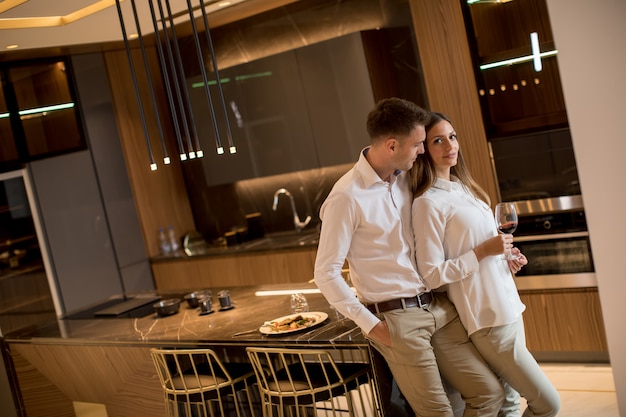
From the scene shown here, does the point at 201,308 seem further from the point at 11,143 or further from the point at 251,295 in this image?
the point at 11,143

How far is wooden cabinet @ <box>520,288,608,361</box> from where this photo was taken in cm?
479

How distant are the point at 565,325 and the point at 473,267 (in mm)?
2072

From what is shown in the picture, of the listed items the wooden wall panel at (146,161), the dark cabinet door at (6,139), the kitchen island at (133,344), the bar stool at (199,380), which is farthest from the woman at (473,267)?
the wooden wall panel at (146,161)

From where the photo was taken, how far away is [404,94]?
596 centimetres

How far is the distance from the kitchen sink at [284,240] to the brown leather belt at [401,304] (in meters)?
2.85

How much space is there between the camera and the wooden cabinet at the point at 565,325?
479 centimetres

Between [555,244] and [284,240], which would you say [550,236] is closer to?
[555,244]

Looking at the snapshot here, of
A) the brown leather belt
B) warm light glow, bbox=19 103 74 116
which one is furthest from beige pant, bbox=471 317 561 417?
warm light glow, bbox=19 103 74 116

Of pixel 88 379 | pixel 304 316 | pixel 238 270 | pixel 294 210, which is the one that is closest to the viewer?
pixel 304 316

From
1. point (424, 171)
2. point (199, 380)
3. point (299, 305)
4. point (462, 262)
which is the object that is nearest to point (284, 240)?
point (299, 305)

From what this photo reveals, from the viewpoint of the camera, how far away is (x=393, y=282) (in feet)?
10.4

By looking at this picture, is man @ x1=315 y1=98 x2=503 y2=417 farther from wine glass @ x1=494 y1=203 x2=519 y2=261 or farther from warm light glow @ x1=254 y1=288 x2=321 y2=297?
warm light glow @ x1=254 y1=288 x2=321 y2=297

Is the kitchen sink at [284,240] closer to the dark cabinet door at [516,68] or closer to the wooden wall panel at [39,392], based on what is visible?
the dark cabinet door at [516,68]

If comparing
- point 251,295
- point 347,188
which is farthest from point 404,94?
point 347,188
